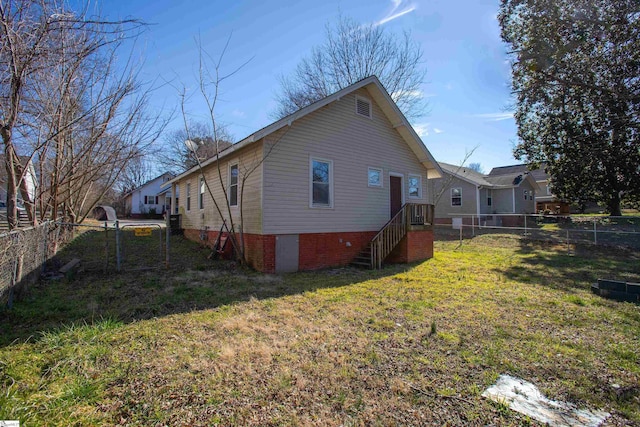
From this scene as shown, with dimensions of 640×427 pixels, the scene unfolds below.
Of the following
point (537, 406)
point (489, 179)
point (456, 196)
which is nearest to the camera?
point (537, 406)

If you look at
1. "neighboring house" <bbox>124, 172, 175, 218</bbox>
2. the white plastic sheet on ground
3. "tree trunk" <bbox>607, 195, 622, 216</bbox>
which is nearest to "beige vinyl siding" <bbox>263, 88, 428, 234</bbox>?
the white plastic sheet on ground

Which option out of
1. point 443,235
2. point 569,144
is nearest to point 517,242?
point 443,235

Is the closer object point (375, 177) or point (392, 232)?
point (392, 232)

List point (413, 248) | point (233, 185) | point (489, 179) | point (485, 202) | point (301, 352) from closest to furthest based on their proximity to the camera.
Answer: point (301, 352) → point (233, 185) → point (413, 248) → point (485, 202) → point (489, 179)

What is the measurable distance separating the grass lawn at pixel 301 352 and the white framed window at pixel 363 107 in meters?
6.29

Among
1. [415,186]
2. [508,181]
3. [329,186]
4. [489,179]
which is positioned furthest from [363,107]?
[489,179]

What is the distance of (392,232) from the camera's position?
10508 mm

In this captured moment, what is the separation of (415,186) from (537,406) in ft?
34.5

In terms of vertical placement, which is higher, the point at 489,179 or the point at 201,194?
the point at 489,179

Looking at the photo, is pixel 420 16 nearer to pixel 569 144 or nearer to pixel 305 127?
pixel 305 127

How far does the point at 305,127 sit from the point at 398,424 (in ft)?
26.3

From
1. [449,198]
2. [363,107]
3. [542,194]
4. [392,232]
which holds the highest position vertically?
[363,107]

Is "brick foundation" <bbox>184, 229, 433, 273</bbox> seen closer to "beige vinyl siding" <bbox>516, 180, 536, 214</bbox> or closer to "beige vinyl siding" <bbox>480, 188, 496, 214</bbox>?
"beige vinyl siding" <bbox>480, 188, 496, 214</bbox>

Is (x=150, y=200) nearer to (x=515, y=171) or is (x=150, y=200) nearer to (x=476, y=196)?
(x=476, y=196)
